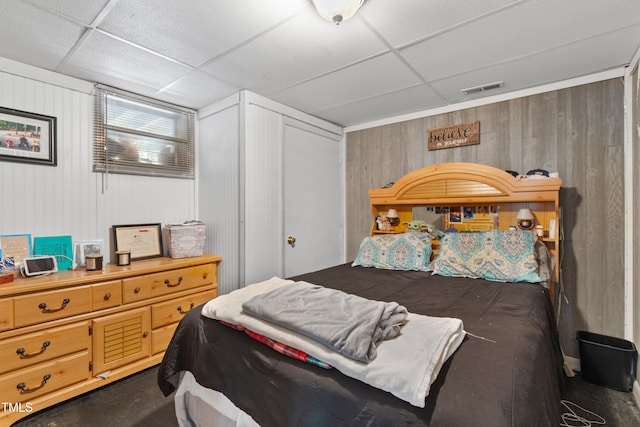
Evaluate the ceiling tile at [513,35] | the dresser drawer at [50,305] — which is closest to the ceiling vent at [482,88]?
the ceiling tile at [513,35]

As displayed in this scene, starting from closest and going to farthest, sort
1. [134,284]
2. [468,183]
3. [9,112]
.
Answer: [9,112] → [134,284] → [468,183]

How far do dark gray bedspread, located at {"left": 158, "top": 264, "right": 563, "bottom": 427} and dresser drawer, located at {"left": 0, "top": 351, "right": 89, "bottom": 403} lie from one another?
893 mm

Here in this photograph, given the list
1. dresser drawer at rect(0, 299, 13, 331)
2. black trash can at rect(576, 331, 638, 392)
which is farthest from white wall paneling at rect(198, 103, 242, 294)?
black trash can at rect(576, 331, 638, 392)

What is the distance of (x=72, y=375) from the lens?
6.48 ft

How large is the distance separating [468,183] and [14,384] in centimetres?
355

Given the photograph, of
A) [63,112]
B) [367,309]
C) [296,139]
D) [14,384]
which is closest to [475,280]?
[367,309]

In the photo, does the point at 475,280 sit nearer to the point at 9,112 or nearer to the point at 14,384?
the point at 14,384

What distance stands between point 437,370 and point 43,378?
7.79ft

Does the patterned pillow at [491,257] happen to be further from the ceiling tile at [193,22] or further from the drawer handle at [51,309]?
the drawer handle at [51,309]

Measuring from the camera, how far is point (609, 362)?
6.89ft

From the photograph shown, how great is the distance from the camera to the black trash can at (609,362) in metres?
2.04

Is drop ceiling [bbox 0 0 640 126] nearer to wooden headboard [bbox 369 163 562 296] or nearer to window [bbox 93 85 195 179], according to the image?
window [bbox 93 85 195 179]

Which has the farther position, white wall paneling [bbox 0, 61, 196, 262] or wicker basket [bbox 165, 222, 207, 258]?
wicker basket [bbox 165, 222, 207, 258]

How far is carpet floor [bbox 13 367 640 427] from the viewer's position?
1.79 m
